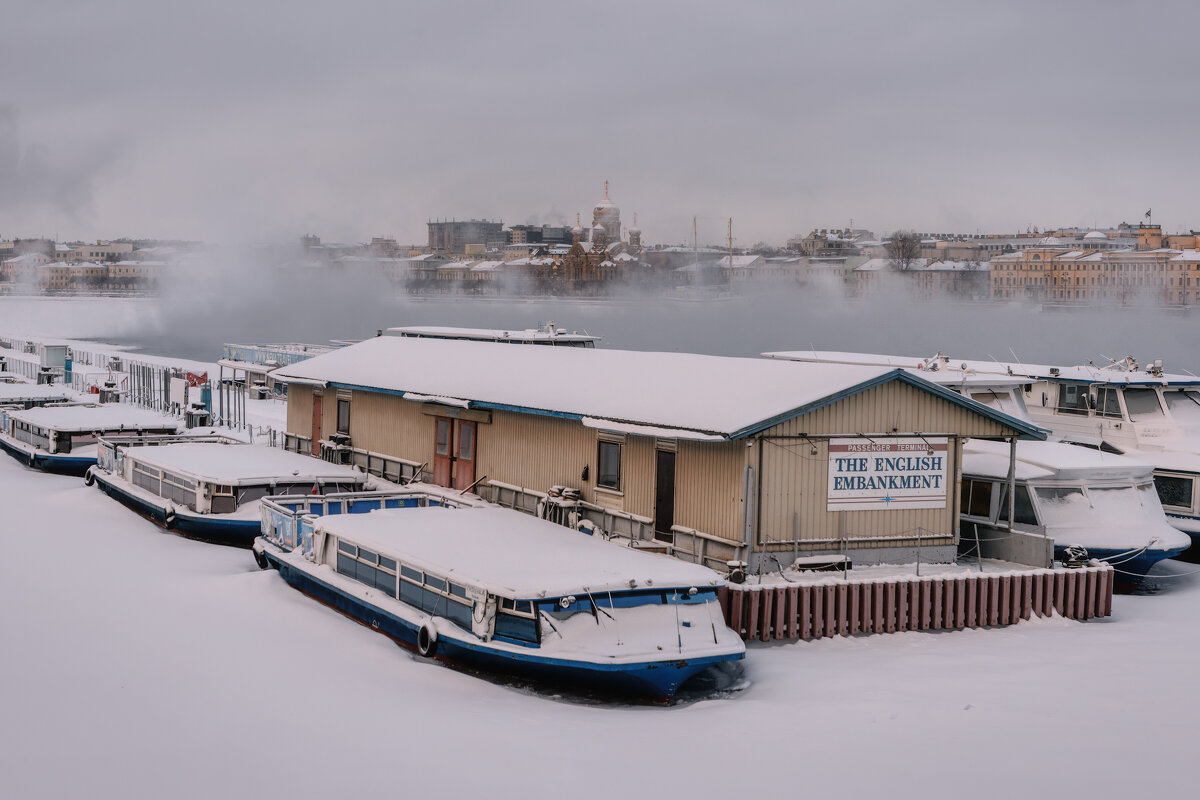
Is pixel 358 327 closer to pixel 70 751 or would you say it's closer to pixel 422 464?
pixel 422 464

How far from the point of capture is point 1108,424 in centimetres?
3194

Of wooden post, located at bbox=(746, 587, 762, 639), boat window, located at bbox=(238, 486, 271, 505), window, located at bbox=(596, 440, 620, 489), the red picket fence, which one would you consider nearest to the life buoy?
the red picket fence

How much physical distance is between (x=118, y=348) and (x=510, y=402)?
413ft

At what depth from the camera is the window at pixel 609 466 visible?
931 inches

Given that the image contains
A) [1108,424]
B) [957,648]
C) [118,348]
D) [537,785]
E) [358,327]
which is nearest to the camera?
[537,785]

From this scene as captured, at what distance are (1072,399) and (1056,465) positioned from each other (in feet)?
26.2

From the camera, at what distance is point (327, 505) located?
2577 centimetres

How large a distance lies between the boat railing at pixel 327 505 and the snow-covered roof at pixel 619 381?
2.28m

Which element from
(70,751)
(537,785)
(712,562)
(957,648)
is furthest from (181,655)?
(957,648)

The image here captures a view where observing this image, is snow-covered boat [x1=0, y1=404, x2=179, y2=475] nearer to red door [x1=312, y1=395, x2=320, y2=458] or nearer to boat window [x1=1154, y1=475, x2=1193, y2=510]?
red door [x1=312, y1=395, x2=320, y2=458]

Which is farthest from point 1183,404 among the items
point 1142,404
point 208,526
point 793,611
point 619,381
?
point 208,526

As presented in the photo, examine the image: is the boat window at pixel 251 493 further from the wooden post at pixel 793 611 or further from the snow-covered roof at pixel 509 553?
the wooden post at pixel 793 611

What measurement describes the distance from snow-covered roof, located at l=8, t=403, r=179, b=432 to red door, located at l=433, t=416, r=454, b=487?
14113 millimetres

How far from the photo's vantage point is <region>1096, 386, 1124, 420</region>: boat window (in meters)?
31.9
